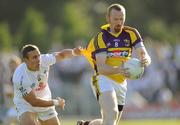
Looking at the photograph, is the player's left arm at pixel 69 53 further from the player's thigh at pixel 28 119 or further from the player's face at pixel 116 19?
the player's face at pixel 116 19

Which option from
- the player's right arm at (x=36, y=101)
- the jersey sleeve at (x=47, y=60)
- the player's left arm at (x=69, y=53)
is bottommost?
the player's right arm at (x=36, y=101)

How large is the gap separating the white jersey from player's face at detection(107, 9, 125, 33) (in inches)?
70.7

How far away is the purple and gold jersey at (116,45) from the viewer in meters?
15.0

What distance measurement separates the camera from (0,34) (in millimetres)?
38031

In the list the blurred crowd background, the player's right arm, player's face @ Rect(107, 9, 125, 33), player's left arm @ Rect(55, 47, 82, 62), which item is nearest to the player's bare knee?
the player's right arm

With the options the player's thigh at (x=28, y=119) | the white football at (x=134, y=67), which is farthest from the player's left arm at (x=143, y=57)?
the player's thigh at (x=28, y=119)

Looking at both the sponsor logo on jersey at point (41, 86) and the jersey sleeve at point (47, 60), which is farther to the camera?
the jersey sleeve at point (47, 60)

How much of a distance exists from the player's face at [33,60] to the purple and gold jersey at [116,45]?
103 centimetres

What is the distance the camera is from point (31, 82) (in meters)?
15.6

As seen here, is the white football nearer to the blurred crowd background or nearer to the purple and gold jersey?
the purple and gold jersey

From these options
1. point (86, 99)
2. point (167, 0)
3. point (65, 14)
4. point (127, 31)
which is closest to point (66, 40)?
point (65, 14)

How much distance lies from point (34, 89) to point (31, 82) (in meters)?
0.20

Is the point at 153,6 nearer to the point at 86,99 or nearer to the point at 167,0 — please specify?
the point at 167,0

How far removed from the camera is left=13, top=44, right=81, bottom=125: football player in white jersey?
1546 centimetres
